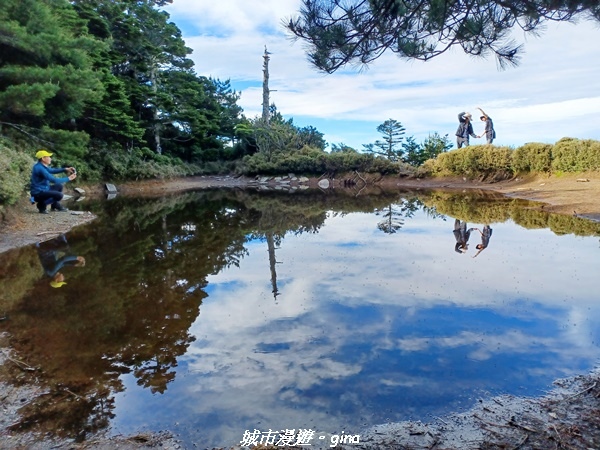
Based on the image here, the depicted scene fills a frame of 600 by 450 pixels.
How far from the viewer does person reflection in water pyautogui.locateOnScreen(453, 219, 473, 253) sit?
711 centimetres

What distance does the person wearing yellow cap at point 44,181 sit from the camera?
919 cm

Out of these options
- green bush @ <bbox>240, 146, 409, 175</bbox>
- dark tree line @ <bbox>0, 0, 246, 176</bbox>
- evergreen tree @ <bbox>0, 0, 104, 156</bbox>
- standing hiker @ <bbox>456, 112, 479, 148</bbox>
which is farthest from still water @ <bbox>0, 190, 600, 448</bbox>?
green bush @ <bbox>240, 146, 409, 175</bbox>

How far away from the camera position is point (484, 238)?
783 centimetres

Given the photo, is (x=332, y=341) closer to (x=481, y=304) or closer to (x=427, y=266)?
(x=481, y=304)

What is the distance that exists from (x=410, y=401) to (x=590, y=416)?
39.3 inches

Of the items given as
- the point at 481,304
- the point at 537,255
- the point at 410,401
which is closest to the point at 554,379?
the point at 410,401

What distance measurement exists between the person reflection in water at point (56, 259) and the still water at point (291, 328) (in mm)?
75

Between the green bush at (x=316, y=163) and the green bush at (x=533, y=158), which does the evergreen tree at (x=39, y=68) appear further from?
the green bush at (x=533, y=158)

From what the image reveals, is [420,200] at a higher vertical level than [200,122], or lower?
lower

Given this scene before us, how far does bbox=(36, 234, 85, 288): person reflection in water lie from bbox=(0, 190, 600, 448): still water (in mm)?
75

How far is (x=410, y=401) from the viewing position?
268 cm

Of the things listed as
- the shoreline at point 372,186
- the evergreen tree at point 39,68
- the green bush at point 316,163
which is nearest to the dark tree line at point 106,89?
the evergreen tree at point 39,68

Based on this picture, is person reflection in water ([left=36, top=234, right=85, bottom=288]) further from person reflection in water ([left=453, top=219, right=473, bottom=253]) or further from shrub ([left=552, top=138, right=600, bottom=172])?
shrub ([left=552, top=138, right=600, bottom=172])

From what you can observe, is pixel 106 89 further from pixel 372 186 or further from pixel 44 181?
pixel 372 186
